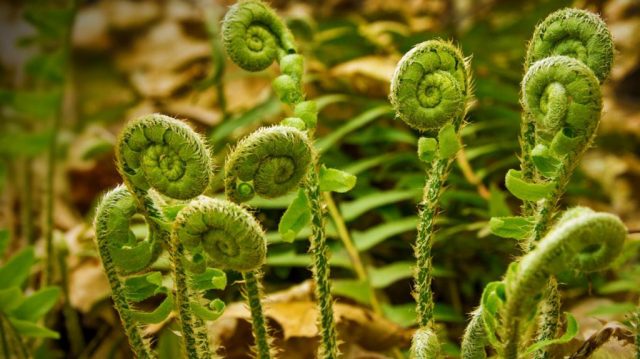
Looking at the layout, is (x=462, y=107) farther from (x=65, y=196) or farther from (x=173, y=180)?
(x=65, y=196)

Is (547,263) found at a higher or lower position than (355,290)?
lower

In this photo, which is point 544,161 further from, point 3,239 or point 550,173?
point 3,239

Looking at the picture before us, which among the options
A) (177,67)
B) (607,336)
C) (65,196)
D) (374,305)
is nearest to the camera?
(607,336)

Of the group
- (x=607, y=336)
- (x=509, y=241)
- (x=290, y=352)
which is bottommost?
(x=607, y=336)

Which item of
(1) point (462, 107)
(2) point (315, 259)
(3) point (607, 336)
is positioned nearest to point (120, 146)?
(2) point (315, 259)

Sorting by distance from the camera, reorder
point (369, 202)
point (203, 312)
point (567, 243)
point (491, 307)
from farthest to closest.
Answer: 1. point (369, 202)
2. point (203, 312)
3. point (491, 307)
4. point (567, 243)

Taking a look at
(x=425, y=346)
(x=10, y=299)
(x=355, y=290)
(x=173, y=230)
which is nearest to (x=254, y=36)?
(x=173, y=230)

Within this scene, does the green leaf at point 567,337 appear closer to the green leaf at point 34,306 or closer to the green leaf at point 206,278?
the green leaf at point 206,278
